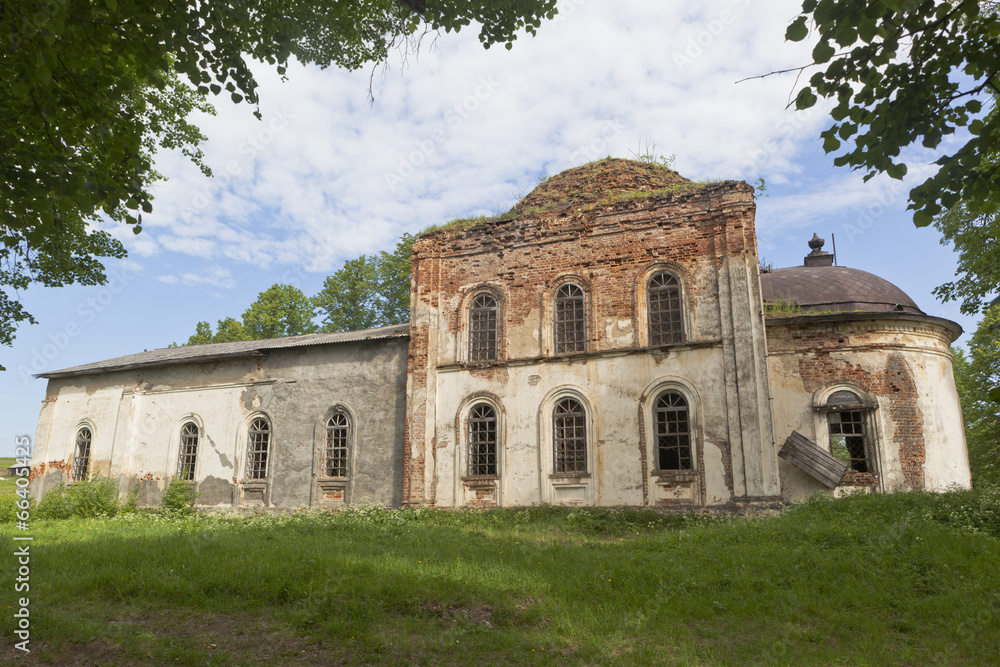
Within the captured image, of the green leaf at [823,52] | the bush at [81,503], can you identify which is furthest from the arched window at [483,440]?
the green leaf at [823,52]

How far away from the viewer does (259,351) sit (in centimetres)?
1772

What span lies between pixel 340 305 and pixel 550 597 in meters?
26.8

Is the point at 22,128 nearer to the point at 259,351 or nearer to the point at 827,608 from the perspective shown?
the point at 827,608

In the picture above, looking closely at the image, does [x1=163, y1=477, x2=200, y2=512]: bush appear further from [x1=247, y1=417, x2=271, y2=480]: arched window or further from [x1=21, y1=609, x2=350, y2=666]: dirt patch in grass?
[x1=21, y1=609, x2=350, y2=666]: dirt patch in grass

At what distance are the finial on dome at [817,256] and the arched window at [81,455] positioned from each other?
2288 cm

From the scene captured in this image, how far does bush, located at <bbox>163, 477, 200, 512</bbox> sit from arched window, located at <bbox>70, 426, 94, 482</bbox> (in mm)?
4335

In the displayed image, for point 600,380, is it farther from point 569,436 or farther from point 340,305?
point 340,305

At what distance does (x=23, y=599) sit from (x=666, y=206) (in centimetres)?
1318

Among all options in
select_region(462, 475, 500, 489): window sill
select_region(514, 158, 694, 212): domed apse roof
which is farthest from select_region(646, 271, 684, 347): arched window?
select_region(462, 475, 500, 489): window sill

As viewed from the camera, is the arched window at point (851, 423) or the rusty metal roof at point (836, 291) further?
the rusty metal roof at point (836, 291)

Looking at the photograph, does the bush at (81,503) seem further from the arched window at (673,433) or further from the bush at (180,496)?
the arched window at (673,433)

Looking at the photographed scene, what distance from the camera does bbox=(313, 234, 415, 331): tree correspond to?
31594mm

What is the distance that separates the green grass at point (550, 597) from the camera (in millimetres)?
5586

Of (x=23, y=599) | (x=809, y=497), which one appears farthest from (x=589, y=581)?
(x=809, y=497)
